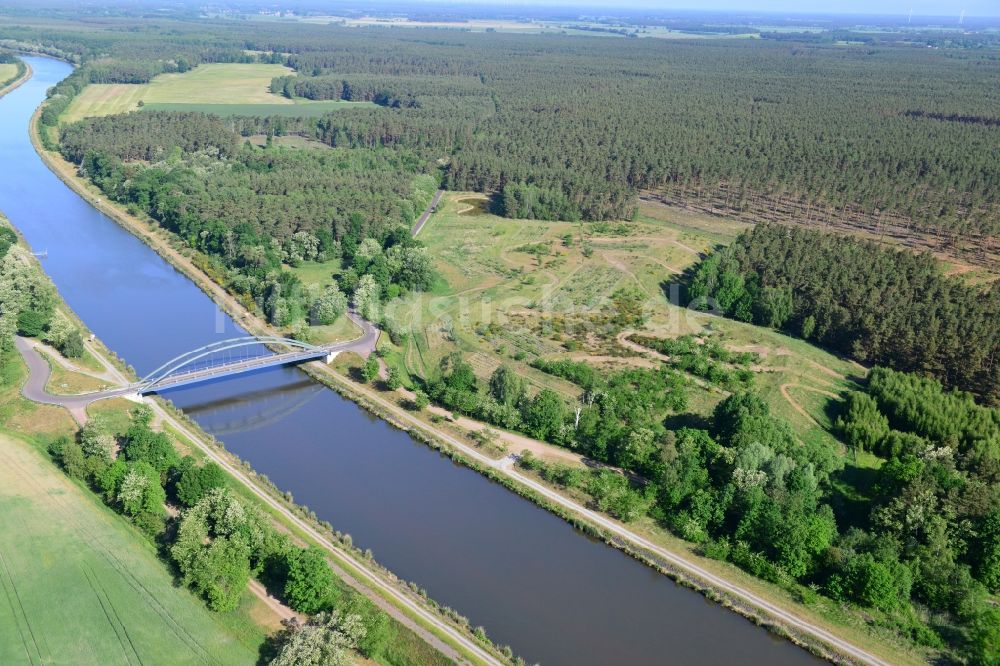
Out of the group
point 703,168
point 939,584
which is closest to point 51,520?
point 939,584

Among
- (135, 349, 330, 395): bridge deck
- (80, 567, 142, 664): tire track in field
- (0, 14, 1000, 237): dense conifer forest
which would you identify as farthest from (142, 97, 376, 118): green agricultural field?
(80, 567, 142, 664): tire track in field

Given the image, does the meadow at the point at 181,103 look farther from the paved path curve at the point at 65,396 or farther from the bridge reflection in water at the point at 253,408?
the bridge reflection in water at the point at 253,408

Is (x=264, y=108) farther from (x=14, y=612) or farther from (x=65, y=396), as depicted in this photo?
(x=14, y=612)

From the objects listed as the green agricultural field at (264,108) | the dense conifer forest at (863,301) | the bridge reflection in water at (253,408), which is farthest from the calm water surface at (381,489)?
the green agricultural field at (264,108)

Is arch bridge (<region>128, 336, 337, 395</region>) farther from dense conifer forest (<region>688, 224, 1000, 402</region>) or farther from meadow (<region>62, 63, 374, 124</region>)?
meadow (<region>62, 63, 374, 124</region>)

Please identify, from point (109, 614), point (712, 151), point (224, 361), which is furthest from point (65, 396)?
point (712, 151)
